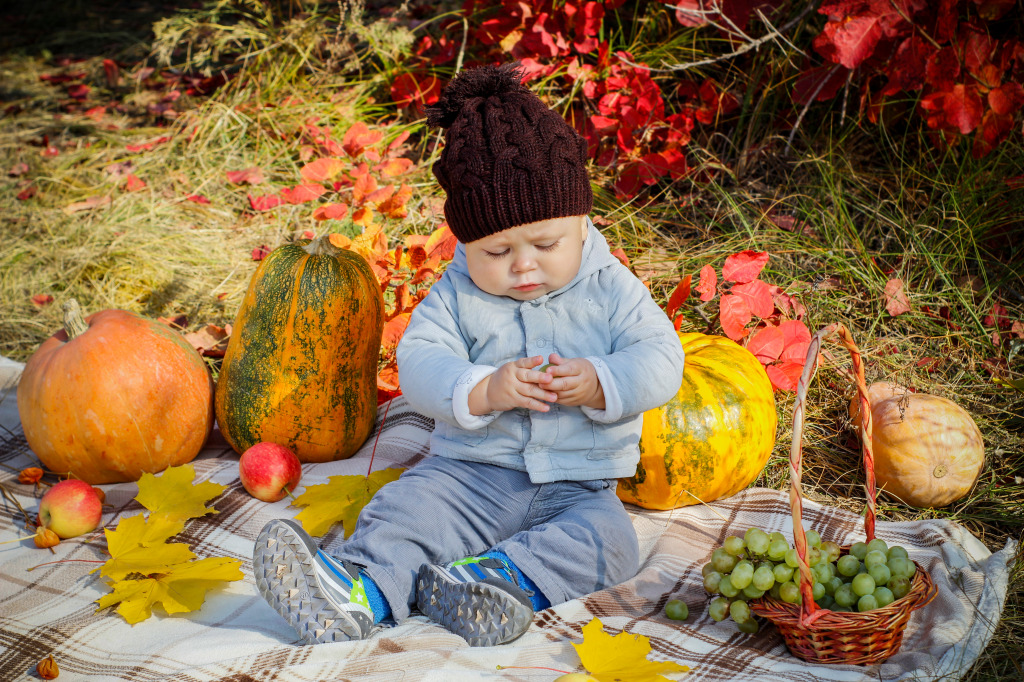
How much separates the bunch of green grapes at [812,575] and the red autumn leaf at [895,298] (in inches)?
62.7

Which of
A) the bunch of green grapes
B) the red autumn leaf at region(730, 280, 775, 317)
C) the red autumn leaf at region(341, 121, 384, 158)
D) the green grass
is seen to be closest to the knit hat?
the red autumn leaf at region(730, 280, 775, 317)

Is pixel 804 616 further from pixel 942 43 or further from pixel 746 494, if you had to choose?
pixel 942 43

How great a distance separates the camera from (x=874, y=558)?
1821 mm

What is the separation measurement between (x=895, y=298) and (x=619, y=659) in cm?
219

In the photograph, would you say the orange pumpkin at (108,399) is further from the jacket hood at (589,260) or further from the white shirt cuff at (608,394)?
the white shirt cuff at (608,394)

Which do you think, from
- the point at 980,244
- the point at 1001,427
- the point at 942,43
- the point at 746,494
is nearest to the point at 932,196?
the point at 980,244

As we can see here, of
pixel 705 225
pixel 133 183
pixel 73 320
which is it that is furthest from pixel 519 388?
pixel 133 183

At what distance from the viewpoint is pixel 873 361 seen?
3.12 metres

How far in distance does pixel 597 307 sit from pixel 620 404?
38 cm

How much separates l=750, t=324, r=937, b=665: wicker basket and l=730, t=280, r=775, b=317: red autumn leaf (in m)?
1.06

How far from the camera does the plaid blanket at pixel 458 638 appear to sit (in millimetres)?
1758

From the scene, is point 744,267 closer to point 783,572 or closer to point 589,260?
point 589,260

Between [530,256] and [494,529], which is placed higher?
[530,256]

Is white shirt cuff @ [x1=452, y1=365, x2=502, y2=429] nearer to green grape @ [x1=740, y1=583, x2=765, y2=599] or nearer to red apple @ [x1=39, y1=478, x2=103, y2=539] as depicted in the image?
green grape @ [x1=740, y1=583, x2=765, y2=599]
